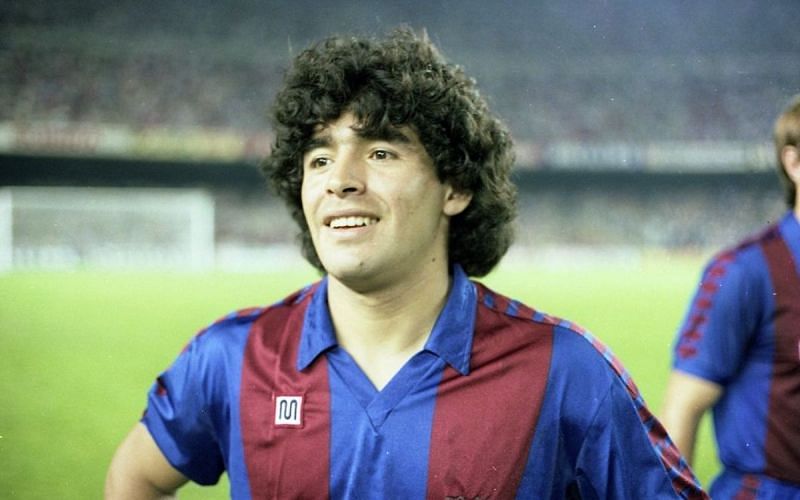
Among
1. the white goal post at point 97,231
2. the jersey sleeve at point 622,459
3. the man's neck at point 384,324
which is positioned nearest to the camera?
the jersey sleeve at point 622,459

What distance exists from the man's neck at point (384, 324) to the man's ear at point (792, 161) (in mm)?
958

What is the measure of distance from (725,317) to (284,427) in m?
1.04

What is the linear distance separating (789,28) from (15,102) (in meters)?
17.3

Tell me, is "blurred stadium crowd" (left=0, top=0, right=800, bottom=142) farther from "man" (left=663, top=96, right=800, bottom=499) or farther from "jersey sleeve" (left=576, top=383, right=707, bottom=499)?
"jersey sleeve" (left=576, top=383, right=707, bottom=499)

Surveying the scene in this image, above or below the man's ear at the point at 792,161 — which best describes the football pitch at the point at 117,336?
below

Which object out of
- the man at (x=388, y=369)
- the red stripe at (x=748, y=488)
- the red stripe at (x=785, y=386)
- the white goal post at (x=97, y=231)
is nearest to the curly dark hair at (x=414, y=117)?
the man at (x=388, y=369)

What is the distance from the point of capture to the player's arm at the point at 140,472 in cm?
171

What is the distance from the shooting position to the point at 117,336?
27.2ft

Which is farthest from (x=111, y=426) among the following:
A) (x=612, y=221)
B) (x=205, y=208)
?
(x=612, y=221)

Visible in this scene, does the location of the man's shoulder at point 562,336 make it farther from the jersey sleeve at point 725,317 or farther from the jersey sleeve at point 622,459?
the jersey sleeve at point 725,317

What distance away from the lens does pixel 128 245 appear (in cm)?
1689

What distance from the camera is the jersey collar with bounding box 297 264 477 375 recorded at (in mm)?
1604

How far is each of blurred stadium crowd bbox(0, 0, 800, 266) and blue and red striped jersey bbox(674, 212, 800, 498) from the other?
60.7 ft

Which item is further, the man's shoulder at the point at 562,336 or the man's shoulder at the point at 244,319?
the man's shoulder at the point at 244,319
